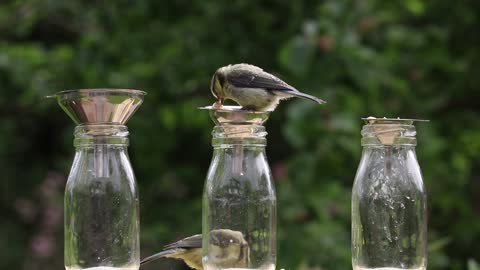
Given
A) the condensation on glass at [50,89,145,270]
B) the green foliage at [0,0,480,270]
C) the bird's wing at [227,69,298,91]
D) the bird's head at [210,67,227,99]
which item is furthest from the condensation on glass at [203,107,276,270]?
the green foliage at [0,0,480,270]

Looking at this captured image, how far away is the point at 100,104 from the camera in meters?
2.65

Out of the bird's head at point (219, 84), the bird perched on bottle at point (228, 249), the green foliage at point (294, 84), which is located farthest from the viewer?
the green foliage at point (294, 84)

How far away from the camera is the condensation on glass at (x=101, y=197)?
8.86 feet

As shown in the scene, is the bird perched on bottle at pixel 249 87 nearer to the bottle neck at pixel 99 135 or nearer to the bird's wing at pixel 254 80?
the bird's wing at pixel 254 80

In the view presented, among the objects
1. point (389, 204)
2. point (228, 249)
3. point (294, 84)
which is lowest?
point (228, 249)

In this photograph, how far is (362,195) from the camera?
2838 millimetres

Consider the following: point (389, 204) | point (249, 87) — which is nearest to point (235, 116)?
point (389, 204)

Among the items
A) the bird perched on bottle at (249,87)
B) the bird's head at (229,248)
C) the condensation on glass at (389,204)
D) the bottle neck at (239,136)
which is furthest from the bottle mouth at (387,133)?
the bird perched on bottle at (249,87)

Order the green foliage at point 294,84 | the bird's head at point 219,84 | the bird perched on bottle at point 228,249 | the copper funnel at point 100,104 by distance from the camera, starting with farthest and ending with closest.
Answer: the green foliage at point 294,84
the bird's head at point 219,84
the bird perched on bottle at point 228,249
the copper funnel at point 100,104

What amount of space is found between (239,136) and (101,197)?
442 mm

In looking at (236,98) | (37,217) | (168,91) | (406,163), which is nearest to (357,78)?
(168,91)

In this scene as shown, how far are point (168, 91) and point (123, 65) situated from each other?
44 centimetres

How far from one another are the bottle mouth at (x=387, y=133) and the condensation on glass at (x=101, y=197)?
684 millimetres

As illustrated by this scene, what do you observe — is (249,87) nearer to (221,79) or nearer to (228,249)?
(221,79)
